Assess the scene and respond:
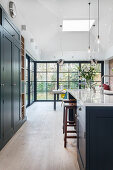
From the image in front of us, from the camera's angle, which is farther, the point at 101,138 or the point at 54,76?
the point at 54,76

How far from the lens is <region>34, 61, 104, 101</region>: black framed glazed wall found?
9.06 meters

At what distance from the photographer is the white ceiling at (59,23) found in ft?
14.7

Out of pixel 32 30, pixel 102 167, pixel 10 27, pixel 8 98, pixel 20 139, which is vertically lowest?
pixel 20 139

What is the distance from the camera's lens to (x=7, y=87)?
3.02 m

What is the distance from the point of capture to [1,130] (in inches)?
104

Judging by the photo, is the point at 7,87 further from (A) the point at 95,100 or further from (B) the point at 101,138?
(B) the point at 101,138

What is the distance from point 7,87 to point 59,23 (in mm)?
3887

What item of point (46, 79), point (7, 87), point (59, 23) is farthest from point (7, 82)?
point (46, 79)

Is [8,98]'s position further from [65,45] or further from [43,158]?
[65,45]

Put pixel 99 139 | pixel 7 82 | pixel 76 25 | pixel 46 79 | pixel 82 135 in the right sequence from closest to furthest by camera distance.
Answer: pixel 99 139 < pixel 82 135 < pixel 7 82 < pixel 76 25 < pixel 46 79

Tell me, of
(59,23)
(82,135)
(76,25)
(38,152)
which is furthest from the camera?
(76,25)

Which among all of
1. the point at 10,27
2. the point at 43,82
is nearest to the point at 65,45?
the point at 43,82

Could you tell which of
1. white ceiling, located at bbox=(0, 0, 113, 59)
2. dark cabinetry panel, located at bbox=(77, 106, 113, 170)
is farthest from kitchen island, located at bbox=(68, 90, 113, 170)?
white ceiling, located at bbox=(0, 0, 113, 59)

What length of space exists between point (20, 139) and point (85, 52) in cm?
590
